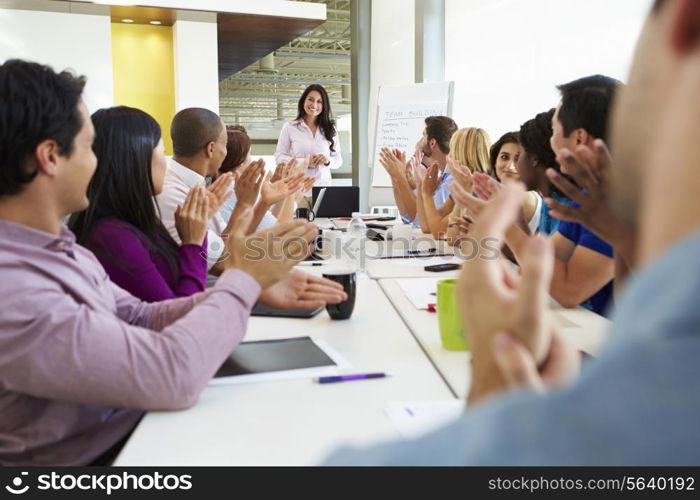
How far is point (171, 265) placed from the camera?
1.75 m

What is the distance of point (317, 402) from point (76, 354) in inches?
14.3

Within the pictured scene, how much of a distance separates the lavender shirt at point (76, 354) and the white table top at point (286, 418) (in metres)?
A: 0.06

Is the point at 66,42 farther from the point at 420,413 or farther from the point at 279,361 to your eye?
the point at 420,413

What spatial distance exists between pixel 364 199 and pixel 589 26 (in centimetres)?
386

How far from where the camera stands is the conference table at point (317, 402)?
830 mm

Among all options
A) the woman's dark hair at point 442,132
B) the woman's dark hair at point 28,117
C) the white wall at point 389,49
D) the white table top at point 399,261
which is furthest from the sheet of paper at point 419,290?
the white wall at point 389,49

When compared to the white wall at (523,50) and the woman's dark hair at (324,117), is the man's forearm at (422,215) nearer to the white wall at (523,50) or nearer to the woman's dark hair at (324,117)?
the white wall at (523,50)

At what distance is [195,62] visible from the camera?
6000 millimetres

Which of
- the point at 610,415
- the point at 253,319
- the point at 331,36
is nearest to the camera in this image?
the point at 610,415

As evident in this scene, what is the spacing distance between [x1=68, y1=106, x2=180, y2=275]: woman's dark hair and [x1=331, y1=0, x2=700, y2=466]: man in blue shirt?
1462 millimetres

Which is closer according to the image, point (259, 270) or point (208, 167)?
point (259, 270)

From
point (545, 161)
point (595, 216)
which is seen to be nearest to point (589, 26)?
point (545, 161)

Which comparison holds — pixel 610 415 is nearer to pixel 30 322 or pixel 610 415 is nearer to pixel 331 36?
pixel 30 322

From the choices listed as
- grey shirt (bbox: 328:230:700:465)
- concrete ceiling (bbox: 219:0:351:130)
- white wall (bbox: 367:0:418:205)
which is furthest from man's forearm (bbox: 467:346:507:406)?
concrete ceiling (bbox: 219:0:351:130)
